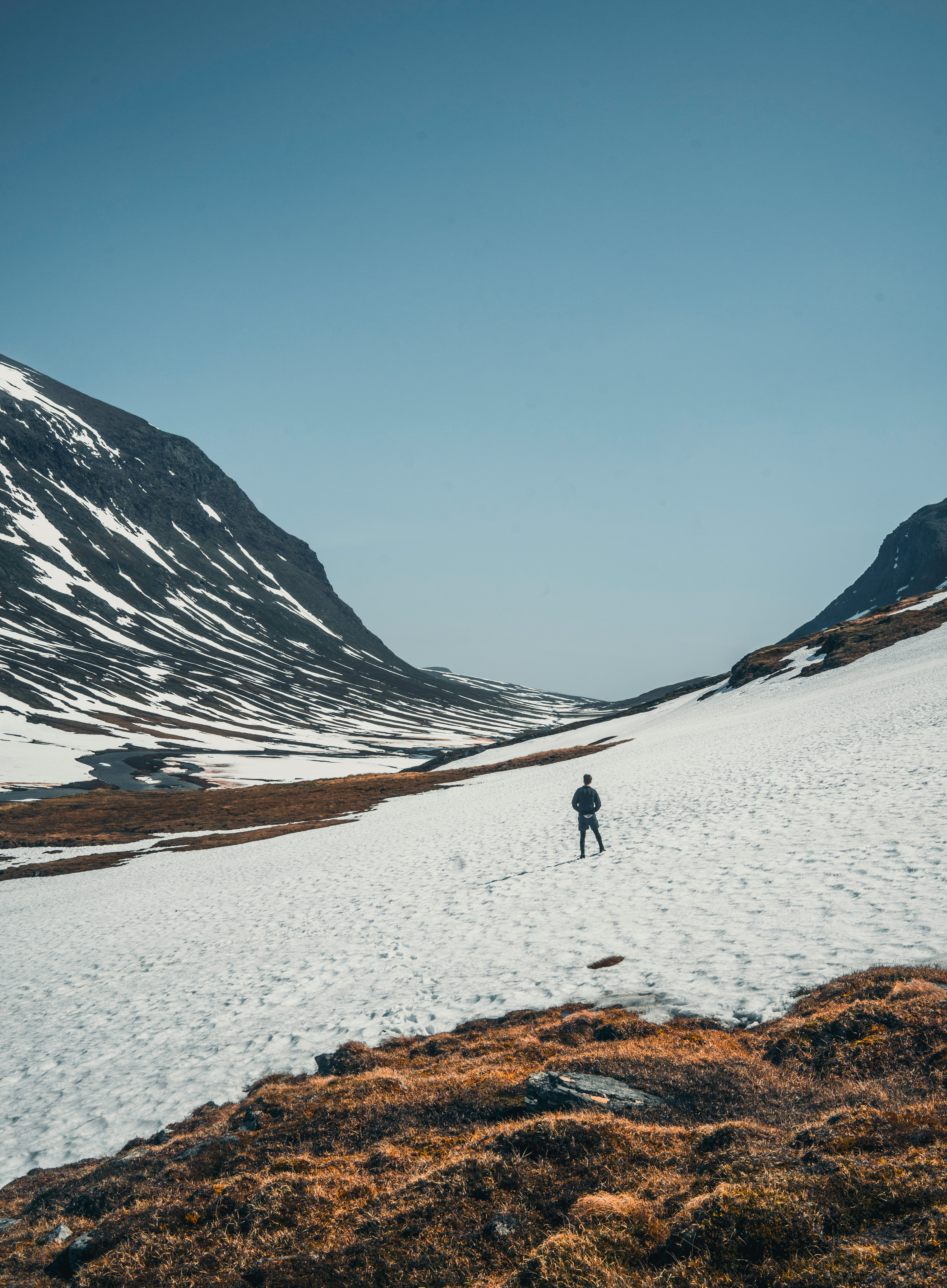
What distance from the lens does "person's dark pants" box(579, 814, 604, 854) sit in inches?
896

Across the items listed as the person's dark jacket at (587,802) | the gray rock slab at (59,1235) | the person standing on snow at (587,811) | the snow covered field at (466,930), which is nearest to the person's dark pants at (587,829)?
the person standing on snow at (587,811)

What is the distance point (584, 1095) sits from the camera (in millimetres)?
7906

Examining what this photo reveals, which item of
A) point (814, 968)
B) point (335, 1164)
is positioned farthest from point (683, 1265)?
point (814, 968)

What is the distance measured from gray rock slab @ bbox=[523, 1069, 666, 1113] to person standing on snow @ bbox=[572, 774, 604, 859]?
47.6 feet

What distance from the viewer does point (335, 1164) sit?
748 cm

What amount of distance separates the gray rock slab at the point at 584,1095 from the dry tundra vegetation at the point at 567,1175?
0.17 metres

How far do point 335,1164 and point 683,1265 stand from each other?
4.43 m

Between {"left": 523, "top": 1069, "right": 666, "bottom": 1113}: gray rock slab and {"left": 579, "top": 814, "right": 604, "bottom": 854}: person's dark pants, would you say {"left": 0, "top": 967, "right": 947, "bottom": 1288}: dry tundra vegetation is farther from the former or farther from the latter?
{"left": 579, "top": 814, "right": 604, "bottom": 854}: person's dark pants

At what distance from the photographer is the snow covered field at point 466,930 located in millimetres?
11984

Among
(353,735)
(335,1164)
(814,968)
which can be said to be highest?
(353,735)

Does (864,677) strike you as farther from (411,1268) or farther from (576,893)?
(411,1268)

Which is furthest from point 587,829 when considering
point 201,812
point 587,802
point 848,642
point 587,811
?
point 848,642

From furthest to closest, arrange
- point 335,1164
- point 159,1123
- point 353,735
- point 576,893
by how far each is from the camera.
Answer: point 353,735 → point 576,893 → point 159,1123 → point 335,1164

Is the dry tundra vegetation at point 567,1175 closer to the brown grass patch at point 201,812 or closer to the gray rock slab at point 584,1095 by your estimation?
the gray rock slab at point 584,1095
